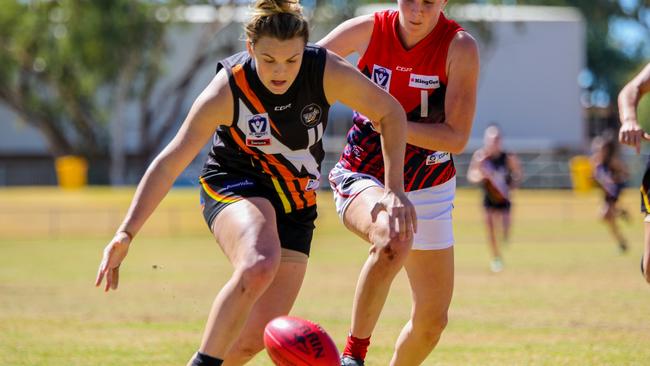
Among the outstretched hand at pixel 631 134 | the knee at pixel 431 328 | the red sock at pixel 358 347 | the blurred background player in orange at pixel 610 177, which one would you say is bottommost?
the blurred background player in orange at pixel 610 177

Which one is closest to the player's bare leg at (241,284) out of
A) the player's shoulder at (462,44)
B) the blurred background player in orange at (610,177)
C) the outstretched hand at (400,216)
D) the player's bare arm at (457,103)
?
the outstretched hand at (400,216)

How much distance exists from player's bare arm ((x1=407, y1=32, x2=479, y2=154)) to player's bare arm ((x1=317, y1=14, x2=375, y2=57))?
491mm

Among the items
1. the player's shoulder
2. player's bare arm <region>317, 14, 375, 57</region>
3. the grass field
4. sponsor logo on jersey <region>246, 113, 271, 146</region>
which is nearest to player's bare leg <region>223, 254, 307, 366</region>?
sponsor logo on jersey <region>246, 113, 271, 146</region>

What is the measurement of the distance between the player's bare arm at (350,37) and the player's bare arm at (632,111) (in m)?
1.47

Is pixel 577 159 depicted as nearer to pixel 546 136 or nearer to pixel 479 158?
pixel 546 136

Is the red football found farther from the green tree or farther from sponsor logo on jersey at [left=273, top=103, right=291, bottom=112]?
the green tree

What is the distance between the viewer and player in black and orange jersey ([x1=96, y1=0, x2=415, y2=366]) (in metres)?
4.97

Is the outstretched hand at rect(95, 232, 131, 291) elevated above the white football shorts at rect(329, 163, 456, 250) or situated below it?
above

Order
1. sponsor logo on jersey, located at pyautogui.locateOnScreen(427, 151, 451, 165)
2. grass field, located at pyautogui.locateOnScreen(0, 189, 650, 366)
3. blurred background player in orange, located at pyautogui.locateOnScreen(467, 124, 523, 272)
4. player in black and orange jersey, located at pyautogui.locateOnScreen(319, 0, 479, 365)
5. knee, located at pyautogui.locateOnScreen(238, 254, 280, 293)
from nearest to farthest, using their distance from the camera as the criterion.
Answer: knee, located at pyautogui.locateOnScreen(238, 254, 280, 293) → player in black and orange jersey, located at pyautogui.locateOnScreen(319, 0, 479, 365) → sponsor logo on jersey, located at pyautogui.locateOnScreen(427, 151, 451, 165) → grass field, located at pyautogui.locateOnScreen(0, 189, 650, 366) → blurred background player in orange, located at pyautogui.locateOnScreen(467, 124, 523, 272)

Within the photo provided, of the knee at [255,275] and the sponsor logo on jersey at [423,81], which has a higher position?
the sponsor logo on jersey at [423,81]

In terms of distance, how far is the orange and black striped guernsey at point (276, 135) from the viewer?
528cm

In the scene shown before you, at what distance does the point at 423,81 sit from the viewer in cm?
603

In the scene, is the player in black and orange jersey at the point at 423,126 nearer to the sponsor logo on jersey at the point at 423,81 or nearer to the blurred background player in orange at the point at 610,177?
the sponsor logo on jersey at the point at 423,81

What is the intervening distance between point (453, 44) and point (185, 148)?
1700mm
